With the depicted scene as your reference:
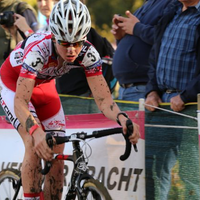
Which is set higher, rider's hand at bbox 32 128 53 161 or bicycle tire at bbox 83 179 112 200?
rider's hand at bbox 32 128 53 161

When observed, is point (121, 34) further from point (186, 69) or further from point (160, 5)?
point (186, 69)

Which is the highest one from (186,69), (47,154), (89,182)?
(186,69)

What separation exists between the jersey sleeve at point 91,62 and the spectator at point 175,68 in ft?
2.95

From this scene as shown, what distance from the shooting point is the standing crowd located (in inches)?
185

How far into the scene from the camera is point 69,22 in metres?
4.64

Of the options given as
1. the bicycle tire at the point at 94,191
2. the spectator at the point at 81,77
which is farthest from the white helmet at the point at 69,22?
the spectator at the point at 81,77

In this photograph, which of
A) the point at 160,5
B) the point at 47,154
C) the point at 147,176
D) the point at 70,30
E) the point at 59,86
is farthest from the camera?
the point at 59,86

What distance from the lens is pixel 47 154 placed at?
433 cm

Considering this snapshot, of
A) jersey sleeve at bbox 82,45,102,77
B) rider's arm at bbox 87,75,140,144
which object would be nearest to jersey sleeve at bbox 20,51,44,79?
jersey sleeve at bbox 82,45,102,77

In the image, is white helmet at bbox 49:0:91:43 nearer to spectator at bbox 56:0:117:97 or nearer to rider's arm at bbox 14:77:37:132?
rider's arm at bbox 14:77:37:132

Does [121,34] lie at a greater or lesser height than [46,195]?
greater

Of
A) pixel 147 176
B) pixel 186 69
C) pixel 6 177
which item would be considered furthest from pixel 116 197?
pixel 186 69

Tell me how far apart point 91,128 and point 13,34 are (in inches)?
86.0

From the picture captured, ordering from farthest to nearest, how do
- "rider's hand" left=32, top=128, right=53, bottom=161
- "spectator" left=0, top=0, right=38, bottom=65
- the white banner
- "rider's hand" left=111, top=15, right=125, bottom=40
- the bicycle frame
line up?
"spectator" left=0, top=0, right=38, bottom=65
"rider's hand" left=111, top=15, right=125, bottom=40
the white banner
the bicycle frame
"rider's hand" left=32, top=128, right=53, bottom=161
